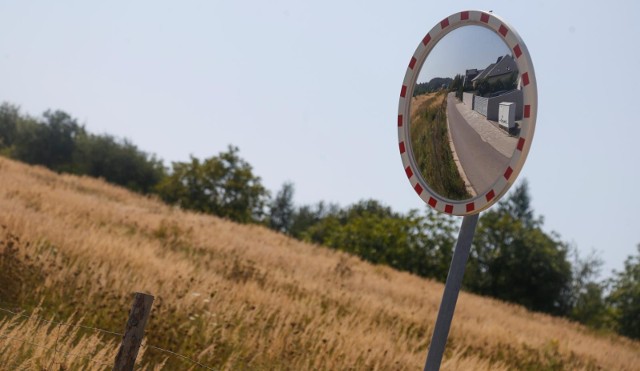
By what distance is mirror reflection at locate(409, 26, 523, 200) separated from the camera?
343 cm

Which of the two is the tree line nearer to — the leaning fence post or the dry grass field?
the dry grass field

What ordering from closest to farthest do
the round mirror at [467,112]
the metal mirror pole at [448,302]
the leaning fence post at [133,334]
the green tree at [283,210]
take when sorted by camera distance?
1. the round mirror at [467,112]
2. the metal mirror pole at [448,302]
3. the leaning fence post at [133,334]
4. the green tree at [283,210]

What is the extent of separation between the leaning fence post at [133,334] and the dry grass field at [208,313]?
2.25 ft

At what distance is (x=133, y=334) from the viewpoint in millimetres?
4383

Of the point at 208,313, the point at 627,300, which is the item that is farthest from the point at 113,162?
the point at 208,313

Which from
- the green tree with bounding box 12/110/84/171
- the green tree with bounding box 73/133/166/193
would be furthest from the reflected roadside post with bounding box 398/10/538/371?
the green tree with bounding box 12/110/84/171

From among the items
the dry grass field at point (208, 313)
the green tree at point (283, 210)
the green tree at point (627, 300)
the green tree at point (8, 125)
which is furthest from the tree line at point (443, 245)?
the green tree at point (283, 210)

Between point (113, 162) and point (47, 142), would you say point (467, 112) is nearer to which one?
point (113, 162)

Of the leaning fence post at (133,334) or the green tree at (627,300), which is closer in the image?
the leaning fence post at (133,334)

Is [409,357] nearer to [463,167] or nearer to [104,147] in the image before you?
[463,167]

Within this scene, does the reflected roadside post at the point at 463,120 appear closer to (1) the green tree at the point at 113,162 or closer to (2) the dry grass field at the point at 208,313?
(2) the dry grass field at the point at 208,313

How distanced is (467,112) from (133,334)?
8.23 feet

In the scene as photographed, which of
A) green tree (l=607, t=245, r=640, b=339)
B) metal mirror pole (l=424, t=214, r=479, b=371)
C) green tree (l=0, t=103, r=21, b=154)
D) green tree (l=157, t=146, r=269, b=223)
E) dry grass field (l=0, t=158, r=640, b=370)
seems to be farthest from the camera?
green tree (l=0, t=103, r=21, b=154)

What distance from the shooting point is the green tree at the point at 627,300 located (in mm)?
42812
